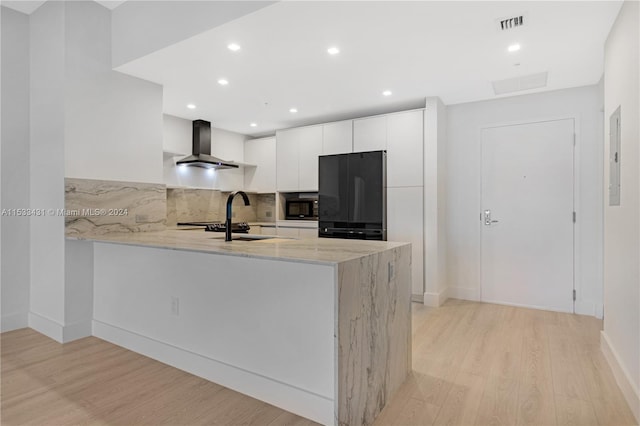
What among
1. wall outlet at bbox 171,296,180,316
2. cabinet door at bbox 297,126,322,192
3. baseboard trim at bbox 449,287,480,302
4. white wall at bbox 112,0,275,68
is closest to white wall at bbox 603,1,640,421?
baseboard trim at bbox 449,287,480,302

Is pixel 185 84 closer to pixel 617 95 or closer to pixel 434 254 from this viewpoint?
pixel 434 254

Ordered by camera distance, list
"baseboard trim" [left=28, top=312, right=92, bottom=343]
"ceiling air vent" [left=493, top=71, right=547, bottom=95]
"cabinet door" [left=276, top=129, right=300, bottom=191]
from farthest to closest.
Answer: "cabinet door" [left=276, top=129, right=300, bottom=191] → "ceiling air vent" [left=493, top=71, right=547, bottom=95] → "baseboard trim" [left=28, top=312, right=92, bottom=343]

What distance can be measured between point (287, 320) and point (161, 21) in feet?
8.13

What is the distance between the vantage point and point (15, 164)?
3.13 m

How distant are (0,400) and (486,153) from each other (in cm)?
461

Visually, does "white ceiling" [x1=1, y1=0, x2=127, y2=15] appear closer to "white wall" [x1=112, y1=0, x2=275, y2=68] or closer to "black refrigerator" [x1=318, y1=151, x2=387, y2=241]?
"white wall" [x1=112, y1=0, x2=275, y2=68]

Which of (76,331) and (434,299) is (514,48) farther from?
(76,331)

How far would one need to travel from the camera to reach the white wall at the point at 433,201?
3994 millimetres

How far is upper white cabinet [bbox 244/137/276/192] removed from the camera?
553cm

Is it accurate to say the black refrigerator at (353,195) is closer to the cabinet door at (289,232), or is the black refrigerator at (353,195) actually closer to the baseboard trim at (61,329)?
the cabinet door at (289,232)

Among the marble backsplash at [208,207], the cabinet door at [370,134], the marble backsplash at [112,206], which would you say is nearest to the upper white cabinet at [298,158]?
the cabinet door at [370,134]

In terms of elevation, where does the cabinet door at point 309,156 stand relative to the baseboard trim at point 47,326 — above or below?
above

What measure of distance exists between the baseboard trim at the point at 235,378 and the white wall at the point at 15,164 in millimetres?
1073

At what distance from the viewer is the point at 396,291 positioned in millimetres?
2143
